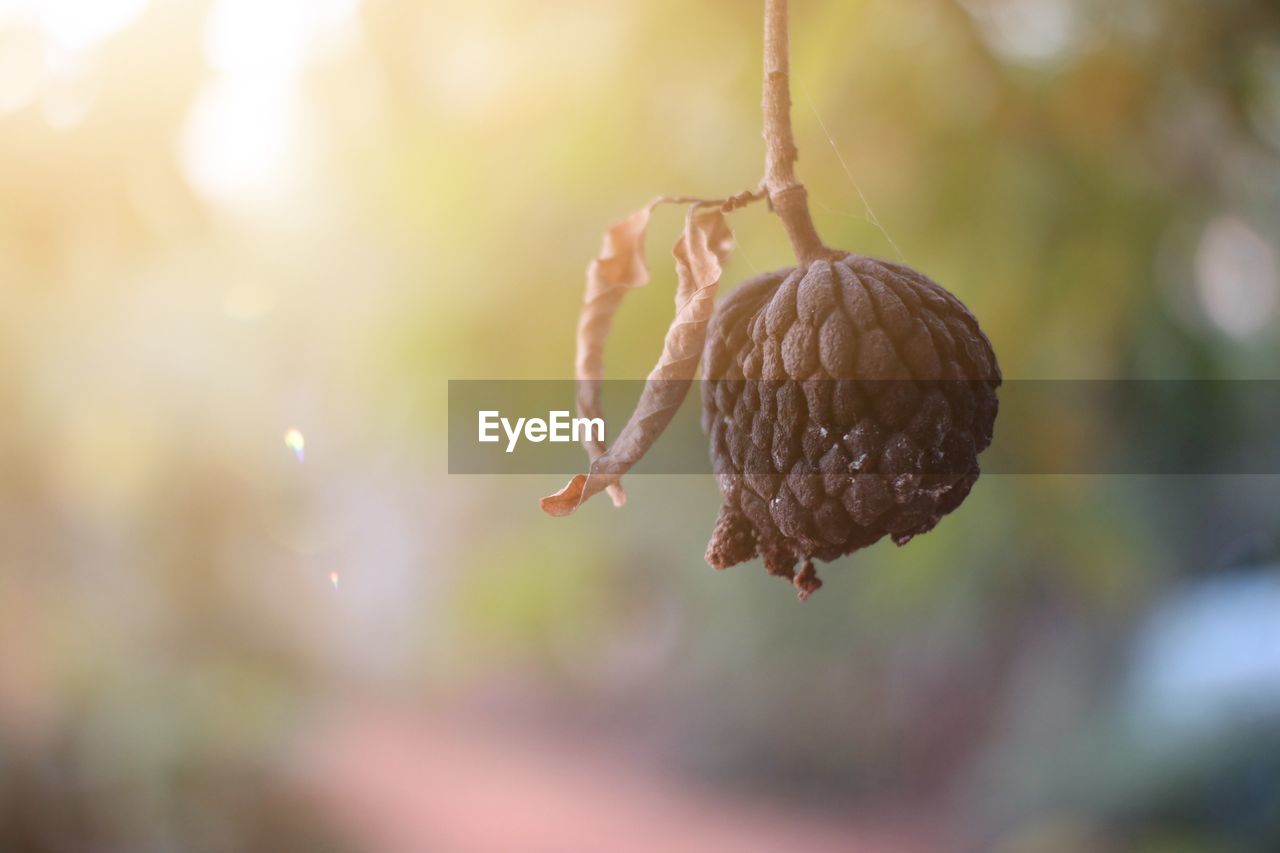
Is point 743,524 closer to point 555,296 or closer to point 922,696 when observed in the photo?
point 555,296

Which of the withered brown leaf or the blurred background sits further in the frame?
the blurred background

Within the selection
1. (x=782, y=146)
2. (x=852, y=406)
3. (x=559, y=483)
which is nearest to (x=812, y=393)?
(x=852, y=406)

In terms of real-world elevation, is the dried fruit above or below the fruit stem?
below

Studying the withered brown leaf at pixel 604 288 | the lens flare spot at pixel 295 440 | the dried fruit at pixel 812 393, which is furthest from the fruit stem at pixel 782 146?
the lens flare spot at pixel 295 440

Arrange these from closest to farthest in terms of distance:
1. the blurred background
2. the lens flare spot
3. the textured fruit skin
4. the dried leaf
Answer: the textured fruit skin < the dried leaf < the blurred background < the lens flare spot

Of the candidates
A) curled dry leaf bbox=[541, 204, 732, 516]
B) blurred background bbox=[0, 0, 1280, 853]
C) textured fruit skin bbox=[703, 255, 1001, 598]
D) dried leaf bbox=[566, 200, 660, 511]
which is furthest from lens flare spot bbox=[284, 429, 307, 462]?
textured fruit skin bbox=[703, 255, 1001, 598]

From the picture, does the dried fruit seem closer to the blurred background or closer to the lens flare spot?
the blurred background

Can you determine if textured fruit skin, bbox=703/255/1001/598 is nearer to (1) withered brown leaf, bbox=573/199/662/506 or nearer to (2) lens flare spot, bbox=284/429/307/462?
(1) withered brown leaf, bbox=573/199/662/506

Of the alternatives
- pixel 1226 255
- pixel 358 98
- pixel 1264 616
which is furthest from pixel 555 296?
pixel 1264 616

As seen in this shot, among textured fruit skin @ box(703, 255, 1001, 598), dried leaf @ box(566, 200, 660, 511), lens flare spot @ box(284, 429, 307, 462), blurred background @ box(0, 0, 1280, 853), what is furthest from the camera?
lens flare spot @ box(284, 429, 307, 462)
